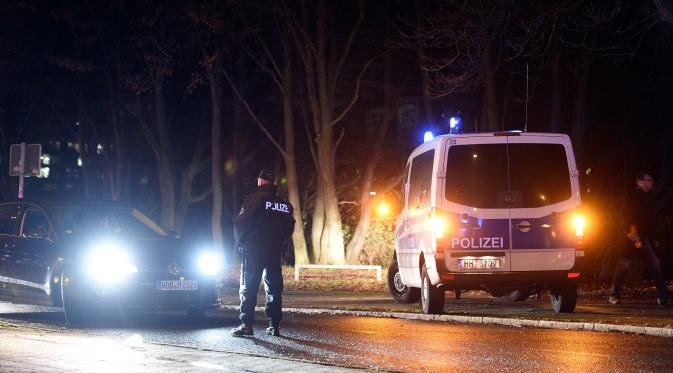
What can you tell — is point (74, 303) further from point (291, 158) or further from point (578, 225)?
point (291, 158)

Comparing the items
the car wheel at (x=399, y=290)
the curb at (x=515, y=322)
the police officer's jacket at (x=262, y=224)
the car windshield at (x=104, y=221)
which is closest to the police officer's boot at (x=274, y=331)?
the police officer's jacket at (x=262, y=224)

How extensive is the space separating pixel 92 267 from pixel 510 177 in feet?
17.9

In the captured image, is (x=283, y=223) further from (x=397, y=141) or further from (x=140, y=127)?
(x=140, y=127)

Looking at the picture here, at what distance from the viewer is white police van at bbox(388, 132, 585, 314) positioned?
1459 centimetres

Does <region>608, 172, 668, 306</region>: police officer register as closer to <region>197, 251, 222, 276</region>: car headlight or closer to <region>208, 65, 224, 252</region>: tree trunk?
<region>197, 251, 222, 276</region>: car headlight

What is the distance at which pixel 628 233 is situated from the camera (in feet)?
53.9

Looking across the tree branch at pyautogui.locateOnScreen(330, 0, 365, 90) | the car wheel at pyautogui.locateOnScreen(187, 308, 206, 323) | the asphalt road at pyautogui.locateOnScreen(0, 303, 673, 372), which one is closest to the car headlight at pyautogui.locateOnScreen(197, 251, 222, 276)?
the car wheel at pyautogui.locateOnScreen(187, 308, 206, 323)

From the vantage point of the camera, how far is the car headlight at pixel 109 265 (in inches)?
577

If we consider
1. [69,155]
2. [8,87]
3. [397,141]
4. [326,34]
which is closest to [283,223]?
[326,34]

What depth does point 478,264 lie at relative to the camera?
14.6m

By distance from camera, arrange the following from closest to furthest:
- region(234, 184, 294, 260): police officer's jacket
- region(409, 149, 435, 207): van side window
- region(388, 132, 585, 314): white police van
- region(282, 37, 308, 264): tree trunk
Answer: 1. region(234, 184, 294, 260): police officer's jacket
2. region(388, 132, 585, 314): white police van
3. region(409, 149, 435, 207): van side window
4. region(282, 37, 308, 264): tree trunk

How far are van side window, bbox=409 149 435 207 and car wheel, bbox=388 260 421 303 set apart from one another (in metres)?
2.03

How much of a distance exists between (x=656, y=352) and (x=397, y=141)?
21972 mm

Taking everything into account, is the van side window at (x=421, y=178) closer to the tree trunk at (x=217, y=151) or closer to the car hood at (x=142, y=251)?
the car hood at (x=142, y=251)
